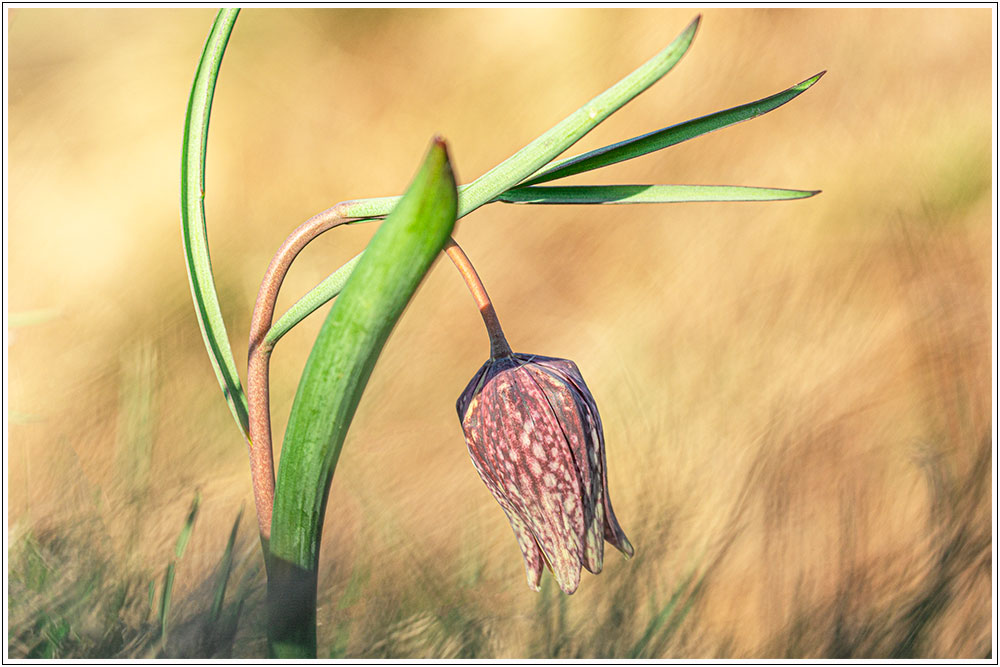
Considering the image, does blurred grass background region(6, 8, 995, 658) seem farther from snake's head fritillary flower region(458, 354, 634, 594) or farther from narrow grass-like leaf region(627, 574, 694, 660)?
snake's head fritillary flower region(458, 354, 634, 594)

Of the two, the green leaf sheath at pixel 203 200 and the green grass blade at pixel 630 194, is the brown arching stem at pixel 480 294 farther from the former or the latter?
the green leaf sheath at pixel 203 200

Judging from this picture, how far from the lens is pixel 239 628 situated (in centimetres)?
70

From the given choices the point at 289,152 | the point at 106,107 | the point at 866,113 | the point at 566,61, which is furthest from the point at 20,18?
the point at 866,113

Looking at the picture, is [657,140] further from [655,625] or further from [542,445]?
[655,625]

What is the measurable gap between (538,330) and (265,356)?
97cm

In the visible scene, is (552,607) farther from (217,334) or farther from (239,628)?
(217,334)

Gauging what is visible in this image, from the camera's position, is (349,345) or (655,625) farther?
(655,625)

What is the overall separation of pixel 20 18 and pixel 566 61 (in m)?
1.04

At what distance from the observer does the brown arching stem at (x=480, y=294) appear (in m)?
0.42

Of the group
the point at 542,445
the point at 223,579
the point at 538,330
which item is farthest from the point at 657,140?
the point at 538,330

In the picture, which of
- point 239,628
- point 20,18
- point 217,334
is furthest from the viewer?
point 20,18

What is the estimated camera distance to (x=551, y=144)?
0.38 meters

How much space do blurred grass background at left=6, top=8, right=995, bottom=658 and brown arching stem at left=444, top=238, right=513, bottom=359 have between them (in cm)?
42

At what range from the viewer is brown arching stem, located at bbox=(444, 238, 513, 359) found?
42cm
